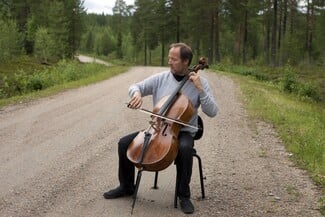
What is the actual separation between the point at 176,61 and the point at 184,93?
15.1 inches

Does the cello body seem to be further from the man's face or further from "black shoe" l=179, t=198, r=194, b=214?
"black shoe" l=179, t=198, r=194, b=214

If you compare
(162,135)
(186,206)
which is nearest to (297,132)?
(186,206)

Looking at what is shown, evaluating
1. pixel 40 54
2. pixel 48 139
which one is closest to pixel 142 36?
pixel 40 54

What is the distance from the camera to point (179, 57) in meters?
5.31

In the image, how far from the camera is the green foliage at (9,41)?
150 feet

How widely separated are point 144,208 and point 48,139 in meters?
4.18

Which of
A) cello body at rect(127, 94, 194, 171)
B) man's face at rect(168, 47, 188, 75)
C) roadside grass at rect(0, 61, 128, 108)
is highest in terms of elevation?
man's face at rect(168, 47, 188, 75)

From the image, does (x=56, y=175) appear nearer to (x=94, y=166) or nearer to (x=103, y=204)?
(x=94, y=166)

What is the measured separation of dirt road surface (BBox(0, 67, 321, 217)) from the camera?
5.47 m

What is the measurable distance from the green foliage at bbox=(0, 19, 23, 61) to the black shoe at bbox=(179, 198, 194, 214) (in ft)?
135

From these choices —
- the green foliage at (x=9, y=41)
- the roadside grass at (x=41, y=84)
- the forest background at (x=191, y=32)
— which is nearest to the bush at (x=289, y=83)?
the forest background at (x=191, y=32)

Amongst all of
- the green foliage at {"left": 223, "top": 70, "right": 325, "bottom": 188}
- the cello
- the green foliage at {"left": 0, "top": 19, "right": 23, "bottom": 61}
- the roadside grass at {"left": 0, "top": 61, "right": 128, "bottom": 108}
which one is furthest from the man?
the green foliage at {"left": 0, "top": 19, "right": 23, "bottom": 61}

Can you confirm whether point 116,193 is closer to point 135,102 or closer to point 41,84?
point 135,102

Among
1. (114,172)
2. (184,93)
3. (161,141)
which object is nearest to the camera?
(161,141)
